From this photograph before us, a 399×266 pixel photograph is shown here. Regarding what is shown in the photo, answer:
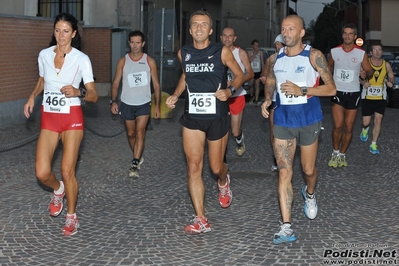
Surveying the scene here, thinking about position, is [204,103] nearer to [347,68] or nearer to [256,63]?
[347,68]

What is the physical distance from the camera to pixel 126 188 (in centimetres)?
Result: 946

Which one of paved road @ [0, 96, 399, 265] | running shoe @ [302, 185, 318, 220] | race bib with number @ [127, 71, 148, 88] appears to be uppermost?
race bib with number @ [127, 71, 148, 88]

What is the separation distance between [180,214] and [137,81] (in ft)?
9.32

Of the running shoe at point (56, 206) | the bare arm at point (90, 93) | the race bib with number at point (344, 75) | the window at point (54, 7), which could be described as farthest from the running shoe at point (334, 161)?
the window at point (54, 7)

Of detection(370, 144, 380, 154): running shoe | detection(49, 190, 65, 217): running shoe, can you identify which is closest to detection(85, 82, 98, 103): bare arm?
detection(49, 190, 65, 217): running shoe

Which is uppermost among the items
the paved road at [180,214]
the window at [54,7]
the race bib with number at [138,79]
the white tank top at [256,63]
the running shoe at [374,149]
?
the window at [54,7]

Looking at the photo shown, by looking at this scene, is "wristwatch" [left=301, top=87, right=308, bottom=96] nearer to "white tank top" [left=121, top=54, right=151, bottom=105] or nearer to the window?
"white tank top" [left=121, top=54, right=151, bottom=105]

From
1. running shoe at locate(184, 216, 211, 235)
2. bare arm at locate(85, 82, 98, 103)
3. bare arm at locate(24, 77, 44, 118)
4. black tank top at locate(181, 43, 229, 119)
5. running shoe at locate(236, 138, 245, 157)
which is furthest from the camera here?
running shoe at locate(236, 138, 245, 157)

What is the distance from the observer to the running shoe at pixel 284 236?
6562 mm

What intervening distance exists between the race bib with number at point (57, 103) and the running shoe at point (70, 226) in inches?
38.8

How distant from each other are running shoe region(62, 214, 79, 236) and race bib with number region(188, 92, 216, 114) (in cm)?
149

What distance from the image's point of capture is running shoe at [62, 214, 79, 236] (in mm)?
6938

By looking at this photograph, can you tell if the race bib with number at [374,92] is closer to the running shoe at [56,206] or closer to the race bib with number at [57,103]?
the running shoe at [56,206]

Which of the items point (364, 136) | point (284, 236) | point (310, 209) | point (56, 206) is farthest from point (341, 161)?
point (56, 206)
